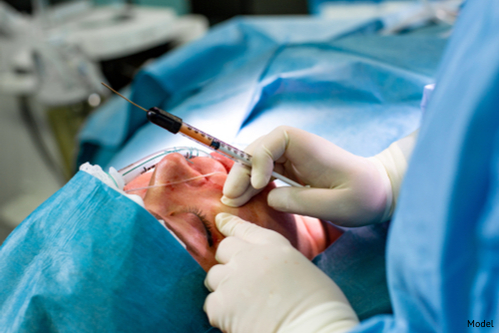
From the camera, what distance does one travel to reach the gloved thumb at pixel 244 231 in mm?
542

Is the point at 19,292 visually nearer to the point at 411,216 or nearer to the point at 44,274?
the point at 44,274

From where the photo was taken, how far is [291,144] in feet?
2.00

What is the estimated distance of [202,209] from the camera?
0.60 meters

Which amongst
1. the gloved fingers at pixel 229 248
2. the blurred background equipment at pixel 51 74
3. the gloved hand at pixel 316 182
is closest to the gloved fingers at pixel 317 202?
the gloved hand at pixel 316 182

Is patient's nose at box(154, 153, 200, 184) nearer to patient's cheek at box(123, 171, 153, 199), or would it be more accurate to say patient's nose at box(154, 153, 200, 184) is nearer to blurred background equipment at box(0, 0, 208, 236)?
patient's cheek at box(123, 171, 153, 199)

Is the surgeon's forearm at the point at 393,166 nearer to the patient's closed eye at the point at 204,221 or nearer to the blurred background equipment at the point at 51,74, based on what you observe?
the patient's closed eye at the point at 204,221

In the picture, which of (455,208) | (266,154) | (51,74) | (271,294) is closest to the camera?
(455,208)

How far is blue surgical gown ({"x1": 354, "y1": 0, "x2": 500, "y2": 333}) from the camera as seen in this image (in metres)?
0.35

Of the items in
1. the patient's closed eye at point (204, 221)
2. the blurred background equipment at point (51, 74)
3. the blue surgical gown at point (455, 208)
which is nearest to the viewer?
the blue surgical gown at point (455, 208)

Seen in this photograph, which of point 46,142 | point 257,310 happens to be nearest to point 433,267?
point 257,310

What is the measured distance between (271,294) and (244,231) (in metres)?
0.11

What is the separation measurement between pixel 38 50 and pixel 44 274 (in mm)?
1486

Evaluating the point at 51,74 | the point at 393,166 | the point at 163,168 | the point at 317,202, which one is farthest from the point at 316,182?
the point at 51,74

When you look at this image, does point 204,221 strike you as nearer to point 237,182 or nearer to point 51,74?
point 237,182
